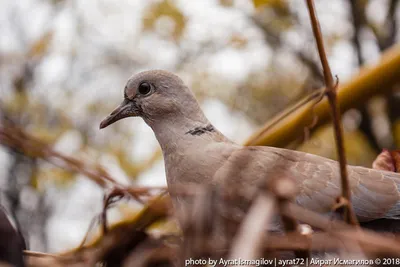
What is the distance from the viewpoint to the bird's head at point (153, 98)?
4.75 ft

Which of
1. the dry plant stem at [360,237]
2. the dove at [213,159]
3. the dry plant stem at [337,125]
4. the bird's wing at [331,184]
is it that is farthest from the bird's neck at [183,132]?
the dry plant stem at [360,237]

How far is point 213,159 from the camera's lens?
1.22 meters

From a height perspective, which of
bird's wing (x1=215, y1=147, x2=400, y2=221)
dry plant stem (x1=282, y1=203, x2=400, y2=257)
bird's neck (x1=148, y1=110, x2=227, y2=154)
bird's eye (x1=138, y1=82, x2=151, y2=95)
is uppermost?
bird's eye (x1=138, y1=82, x2=151, y2=95)

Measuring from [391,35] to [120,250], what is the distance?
3.19 metres

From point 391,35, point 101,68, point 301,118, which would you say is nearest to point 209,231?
point 301,118

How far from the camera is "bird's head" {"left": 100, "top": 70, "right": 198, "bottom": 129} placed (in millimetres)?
1446

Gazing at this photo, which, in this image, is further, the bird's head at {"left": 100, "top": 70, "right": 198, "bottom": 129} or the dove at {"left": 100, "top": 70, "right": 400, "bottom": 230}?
the bird's head at {"left": 100, "top": 70, "right": 198, "bottom": 129}

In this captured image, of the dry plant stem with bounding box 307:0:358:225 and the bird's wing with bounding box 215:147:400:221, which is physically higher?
the dry plant stem with bounding box 307:0:358:225

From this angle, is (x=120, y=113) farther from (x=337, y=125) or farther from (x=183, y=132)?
(x=337, y=125)

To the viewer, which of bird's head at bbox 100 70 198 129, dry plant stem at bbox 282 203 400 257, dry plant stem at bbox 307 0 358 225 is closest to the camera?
dry plant stem at bbox 282 203 400 257

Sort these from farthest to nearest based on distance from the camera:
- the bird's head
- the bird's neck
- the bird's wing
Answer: the bird's head, the bird's neck, the bird's wing

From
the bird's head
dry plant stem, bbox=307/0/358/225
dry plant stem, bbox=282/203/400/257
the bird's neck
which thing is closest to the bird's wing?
the bird's neck

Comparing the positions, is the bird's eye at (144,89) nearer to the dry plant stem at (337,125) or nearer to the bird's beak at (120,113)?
the bird's beak at (120,113)

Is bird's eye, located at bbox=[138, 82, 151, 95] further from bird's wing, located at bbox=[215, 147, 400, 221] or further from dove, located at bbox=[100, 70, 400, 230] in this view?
bird's wing, located at bbox=[215, 147, 400, 221]
